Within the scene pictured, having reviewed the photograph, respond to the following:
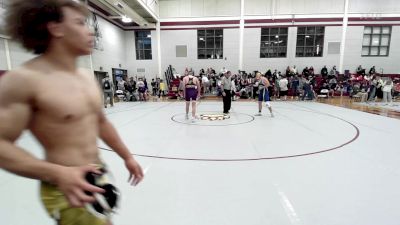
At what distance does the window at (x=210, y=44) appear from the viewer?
18.8 metres

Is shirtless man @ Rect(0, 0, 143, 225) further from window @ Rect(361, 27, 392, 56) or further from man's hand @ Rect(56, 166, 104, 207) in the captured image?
window @ Rect(361, 27, 392, 56)

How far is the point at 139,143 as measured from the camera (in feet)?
16.1

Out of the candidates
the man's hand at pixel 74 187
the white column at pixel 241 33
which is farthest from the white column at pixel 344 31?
the man's hand at pixel 74 187

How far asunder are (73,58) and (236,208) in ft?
6.76

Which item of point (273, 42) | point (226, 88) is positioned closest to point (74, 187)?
point (226, 88)

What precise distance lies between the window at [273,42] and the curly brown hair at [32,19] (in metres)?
18.8

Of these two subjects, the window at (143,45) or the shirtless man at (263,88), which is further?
the window at (143,45)

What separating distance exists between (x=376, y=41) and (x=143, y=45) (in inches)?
696

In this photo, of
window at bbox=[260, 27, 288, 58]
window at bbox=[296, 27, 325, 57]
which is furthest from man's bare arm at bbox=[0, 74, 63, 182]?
window at bbox=[296, 27, 325, 57]

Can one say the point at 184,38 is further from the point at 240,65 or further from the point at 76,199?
the point at 76,199

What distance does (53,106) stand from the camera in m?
0.96

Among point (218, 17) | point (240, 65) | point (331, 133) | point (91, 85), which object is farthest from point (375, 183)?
point (218, 17)

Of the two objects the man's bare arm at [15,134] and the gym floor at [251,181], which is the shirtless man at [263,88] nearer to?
the gym floor at [251,181]

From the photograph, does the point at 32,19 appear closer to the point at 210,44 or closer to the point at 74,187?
the point at 74,187
